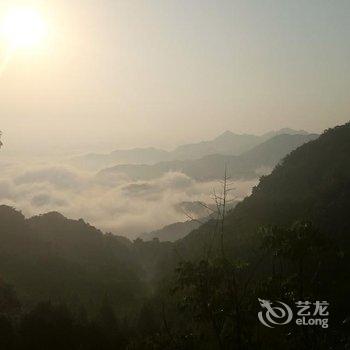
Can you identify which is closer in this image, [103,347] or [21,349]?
[21,349]

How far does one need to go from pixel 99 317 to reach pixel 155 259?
80.2m

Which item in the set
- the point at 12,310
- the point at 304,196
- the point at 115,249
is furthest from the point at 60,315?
the point at 304,196

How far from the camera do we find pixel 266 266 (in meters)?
102

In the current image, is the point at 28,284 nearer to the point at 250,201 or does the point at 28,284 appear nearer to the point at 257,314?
the point at 250,201

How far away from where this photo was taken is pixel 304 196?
145 m

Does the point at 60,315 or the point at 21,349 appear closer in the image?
the point at 21,349

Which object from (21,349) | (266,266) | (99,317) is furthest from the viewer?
(266,266)

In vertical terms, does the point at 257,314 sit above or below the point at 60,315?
above

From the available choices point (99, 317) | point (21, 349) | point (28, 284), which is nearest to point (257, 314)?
point (21, 349)

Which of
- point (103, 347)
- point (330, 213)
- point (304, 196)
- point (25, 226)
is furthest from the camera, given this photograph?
point (304, 196)

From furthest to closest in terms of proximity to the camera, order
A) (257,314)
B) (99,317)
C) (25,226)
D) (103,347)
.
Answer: (25,226), (99,317), (103,347), (257,314)

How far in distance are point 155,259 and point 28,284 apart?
62163mm

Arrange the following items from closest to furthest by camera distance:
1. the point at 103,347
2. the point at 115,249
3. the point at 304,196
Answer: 1. the point at 103,347
2. the point at 304,196
3. the point at 115,249

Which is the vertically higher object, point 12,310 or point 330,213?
point 330,213
